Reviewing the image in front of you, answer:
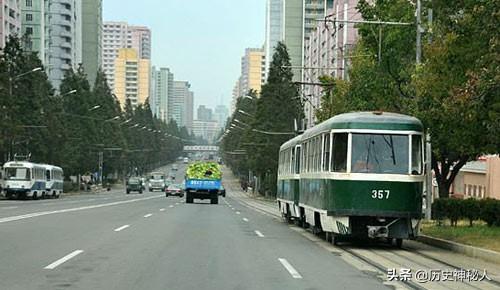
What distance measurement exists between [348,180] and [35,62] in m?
62.3

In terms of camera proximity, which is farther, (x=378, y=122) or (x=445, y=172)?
(x=445, y=172)

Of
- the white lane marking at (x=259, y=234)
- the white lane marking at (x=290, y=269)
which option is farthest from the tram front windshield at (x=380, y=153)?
the white lane marking at (x=259, y=234)

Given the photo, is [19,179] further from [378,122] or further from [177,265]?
[177,265]

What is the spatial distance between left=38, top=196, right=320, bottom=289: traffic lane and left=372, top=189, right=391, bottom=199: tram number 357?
117 inches

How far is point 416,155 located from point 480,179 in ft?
118

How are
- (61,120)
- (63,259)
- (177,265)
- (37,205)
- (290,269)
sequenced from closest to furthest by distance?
(290,269) → (177,265) → (63,259) → (37,205) → (61,120)

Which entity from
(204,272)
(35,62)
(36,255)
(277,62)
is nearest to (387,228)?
(204,272)

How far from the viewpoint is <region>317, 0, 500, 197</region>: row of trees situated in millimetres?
18109

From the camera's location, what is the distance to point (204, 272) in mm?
13875

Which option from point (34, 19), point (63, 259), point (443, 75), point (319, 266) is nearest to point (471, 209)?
point (443, 75)

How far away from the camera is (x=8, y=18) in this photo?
4781 inches

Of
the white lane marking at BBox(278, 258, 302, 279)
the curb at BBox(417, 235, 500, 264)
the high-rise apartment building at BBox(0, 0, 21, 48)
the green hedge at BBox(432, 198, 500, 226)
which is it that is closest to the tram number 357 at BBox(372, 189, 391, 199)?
the curb at BBox(417, 235, 500, 264)

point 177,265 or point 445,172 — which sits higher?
point 445,172

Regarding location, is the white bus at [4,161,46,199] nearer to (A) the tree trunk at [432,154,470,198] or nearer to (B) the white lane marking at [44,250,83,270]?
(A) the tree trunk at [432,154,470,198]
